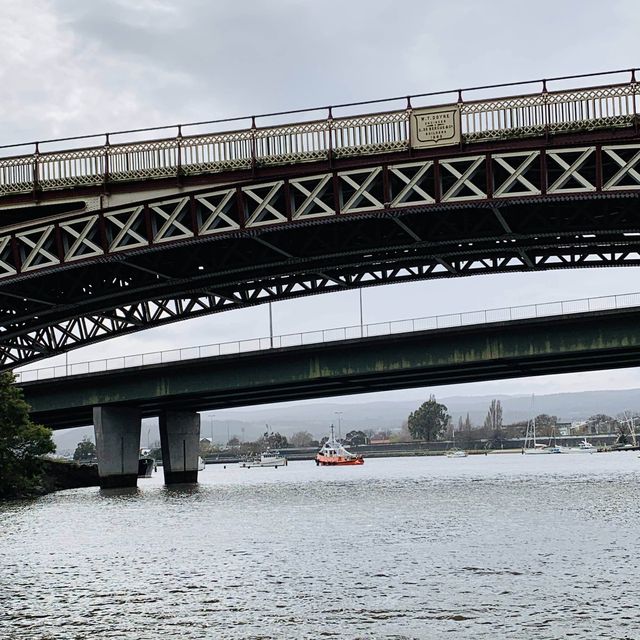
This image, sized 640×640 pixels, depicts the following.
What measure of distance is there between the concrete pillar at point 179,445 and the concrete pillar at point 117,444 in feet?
22.7

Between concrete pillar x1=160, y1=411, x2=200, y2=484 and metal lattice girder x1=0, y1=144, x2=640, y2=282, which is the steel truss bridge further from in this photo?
concrete pillar x1=160, y1=411, x2=200, y2=484

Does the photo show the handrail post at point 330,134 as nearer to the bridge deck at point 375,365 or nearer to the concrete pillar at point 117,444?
the bridge deck at point 375,365

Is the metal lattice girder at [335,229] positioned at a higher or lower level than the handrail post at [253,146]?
lower

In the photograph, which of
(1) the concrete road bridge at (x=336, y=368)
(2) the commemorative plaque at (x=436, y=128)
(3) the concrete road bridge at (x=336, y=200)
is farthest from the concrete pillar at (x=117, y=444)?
(2) the commemorative plaque at (x=436, y=128)

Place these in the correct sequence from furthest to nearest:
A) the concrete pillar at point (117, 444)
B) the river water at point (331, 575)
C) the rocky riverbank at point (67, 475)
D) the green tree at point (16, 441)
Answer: the rocky riverbank at point (67, 475), the concrete pillar at point (117, 444), the green tree at point (16, 441), the river water at point (331, 575)

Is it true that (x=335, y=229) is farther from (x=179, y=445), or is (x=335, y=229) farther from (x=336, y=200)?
(x=179, y=445)

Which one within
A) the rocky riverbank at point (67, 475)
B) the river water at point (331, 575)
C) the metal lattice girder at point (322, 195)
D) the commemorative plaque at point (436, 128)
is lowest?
the river water at point (331, 575)

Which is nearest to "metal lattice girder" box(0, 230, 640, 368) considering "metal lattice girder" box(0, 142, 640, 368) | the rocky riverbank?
"metal lattice girder" box(0, 142, 640, 368)

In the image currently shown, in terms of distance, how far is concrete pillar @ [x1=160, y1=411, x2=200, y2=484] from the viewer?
103 metres

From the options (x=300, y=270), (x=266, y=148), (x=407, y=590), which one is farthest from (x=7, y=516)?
(x=407, y=590)

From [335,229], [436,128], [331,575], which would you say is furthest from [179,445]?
[331,575]

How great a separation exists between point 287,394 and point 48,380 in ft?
76.4

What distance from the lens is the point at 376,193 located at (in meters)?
46.5

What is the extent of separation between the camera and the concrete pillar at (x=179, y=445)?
10312 centimetres
